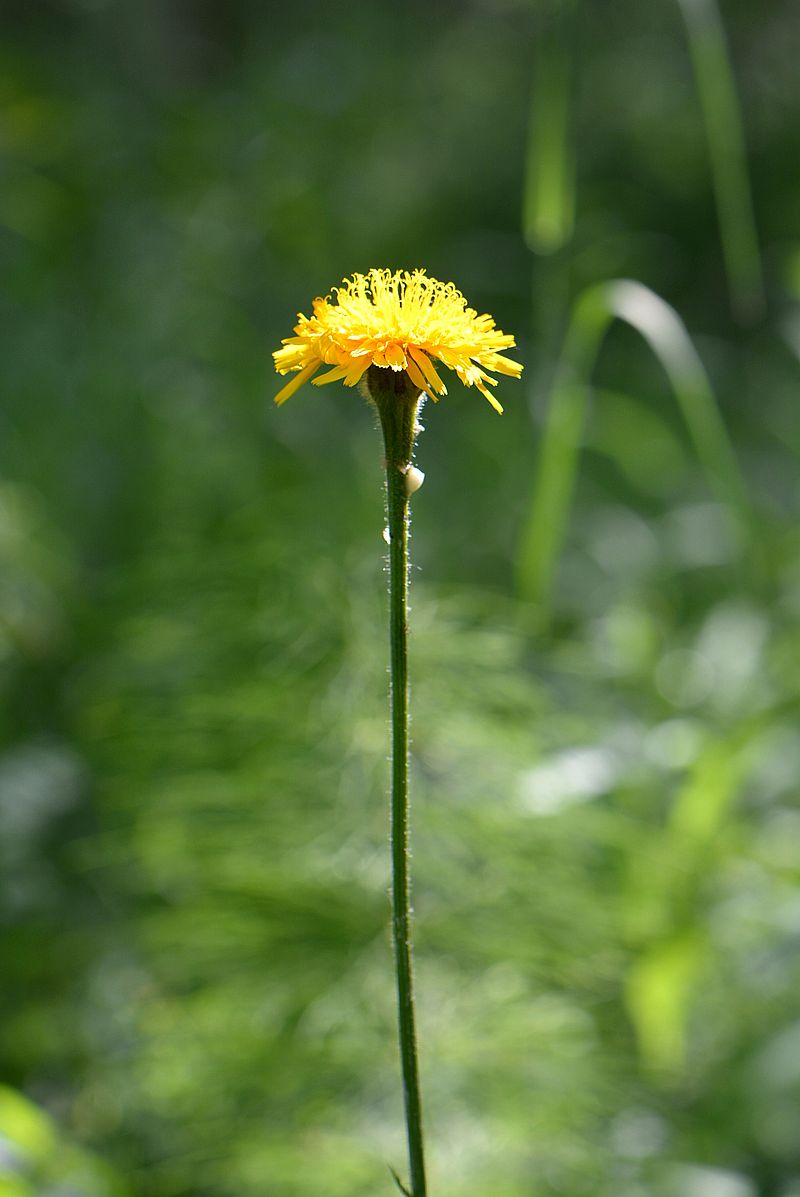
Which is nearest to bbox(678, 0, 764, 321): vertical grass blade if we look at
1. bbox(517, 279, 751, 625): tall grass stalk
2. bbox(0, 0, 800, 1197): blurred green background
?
bbox(0, 0, 800, 1197): blurred green background

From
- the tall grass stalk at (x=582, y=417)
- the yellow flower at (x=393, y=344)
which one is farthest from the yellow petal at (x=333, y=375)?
the tall grass stalk at (x=582, y=417)

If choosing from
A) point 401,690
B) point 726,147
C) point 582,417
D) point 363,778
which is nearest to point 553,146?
point 582,417

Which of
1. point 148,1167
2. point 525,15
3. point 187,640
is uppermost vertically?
point 525,15

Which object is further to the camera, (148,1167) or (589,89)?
(589,89)

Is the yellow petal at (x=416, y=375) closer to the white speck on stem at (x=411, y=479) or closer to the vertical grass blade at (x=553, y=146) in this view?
the white speck on stem at (x=411, y=479)

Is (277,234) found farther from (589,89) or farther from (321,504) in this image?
(589,89)

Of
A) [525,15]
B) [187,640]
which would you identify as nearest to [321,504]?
[187,640]

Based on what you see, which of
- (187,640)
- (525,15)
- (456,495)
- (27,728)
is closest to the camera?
(187,640)
